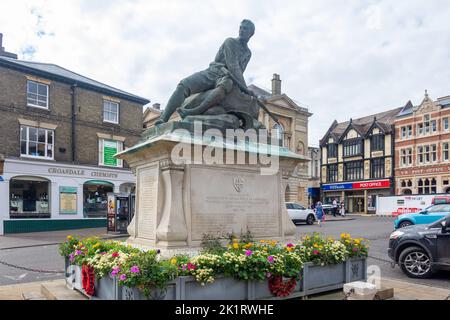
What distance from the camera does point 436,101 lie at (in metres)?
45.1

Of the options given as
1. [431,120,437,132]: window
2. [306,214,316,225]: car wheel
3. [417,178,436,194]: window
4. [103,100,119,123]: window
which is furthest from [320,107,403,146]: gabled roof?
[103,100,119,123]: window

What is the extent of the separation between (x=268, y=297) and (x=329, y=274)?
129 cm

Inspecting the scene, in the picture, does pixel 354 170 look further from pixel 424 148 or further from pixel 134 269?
pixel 134 269

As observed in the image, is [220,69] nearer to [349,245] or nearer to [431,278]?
[349,245]

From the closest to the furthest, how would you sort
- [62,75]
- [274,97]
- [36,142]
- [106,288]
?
[106,288]
[36,142]
[62,75]
[274,97]

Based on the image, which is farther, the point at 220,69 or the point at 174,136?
the point at 220,69

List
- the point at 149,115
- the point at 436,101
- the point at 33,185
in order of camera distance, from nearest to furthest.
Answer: the point at 33,185
the point at 149,115
the point at 436,101

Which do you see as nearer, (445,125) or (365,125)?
(445,125)

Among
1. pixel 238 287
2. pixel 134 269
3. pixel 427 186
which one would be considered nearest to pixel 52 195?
pixel 238 287

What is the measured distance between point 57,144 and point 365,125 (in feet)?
139

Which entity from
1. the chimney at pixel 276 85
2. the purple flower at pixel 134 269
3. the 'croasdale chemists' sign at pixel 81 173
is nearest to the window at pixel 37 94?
the 'croasdale chemists' sign at pixel 81 173

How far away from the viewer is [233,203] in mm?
6375
